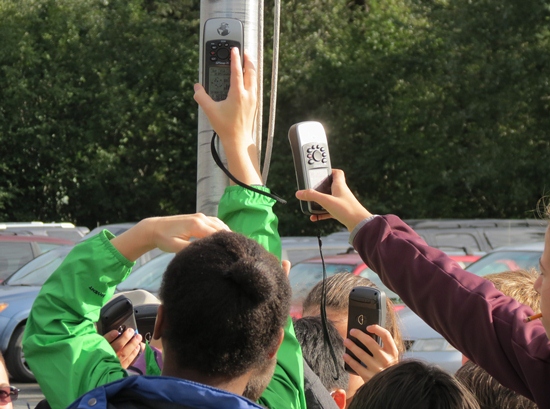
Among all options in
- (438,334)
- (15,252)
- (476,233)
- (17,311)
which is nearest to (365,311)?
(438,334)

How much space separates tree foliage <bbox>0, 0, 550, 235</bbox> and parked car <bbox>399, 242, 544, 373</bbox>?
12.7 meters

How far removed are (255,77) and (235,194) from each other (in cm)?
49

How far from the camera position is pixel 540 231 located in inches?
677

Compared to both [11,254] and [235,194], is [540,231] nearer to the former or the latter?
[11,254]

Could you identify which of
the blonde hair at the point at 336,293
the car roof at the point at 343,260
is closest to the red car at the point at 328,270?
the car roof at the point at 343,260

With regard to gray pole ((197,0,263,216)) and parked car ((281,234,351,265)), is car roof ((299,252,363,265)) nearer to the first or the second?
parked car ((281,234,351,265))

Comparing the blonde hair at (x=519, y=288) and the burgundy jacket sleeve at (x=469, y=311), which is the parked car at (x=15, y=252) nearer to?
the blonde hair at (x=519, y=288)

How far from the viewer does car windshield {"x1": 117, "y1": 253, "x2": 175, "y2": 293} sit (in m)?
11.8

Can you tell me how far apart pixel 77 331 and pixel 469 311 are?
0.94 metres

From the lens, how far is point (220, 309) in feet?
6.00

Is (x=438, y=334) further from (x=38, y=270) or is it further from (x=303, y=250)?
(x=38, y=270)

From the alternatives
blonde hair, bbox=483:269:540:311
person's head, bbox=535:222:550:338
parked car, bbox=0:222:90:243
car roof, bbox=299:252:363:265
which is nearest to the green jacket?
person's head, bbox=535:222:550:338

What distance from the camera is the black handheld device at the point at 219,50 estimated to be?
8.91 ft

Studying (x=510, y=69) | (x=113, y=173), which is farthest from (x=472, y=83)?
(x=113, y=173)
